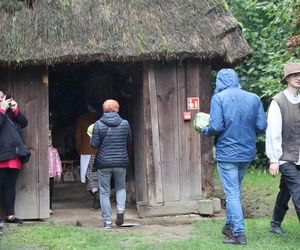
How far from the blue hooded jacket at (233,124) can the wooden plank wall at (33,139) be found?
9.31 feet

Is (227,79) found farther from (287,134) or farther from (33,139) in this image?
(33,139)

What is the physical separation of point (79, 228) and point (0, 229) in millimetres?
991

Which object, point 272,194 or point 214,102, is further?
point 272,194

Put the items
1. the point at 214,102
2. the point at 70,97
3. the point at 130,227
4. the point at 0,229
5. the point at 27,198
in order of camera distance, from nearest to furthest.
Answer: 1. the point at 214,102
2. the point at 0,229
3. the point at 130,227
4. the point at 27,198
5. the point at 70,97

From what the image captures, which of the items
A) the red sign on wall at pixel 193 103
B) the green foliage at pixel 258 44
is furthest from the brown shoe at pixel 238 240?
the green foliage at pixel 258 44

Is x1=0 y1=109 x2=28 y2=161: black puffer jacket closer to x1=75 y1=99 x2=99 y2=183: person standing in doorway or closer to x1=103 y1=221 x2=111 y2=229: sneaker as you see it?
x1=103 y1=221 x2=111 y2=229: sneaker

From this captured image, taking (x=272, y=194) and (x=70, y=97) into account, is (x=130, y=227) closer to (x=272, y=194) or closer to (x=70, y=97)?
(x=272, y=194)

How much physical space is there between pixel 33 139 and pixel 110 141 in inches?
51.2

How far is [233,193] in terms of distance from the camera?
616 cm

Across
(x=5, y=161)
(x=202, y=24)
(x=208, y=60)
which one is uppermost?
(x=202, y=24)

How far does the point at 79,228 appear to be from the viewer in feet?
23.9

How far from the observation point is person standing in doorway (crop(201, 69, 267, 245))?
6.15m

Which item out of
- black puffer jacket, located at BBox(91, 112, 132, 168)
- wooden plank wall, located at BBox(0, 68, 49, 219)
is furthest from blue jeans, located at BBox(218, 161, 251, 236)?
wooden plank wall, located at BBox(0, 68, 49, 219)

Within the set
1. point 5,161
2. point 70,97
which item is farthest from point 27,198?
point 70,97
